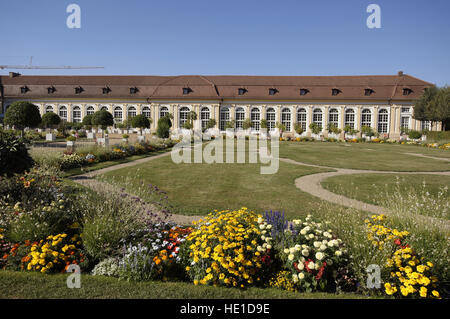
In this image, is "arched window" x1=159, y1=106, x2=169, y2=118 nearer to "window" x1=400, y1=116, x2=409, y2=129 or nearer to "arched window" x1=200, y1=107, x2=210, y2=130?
"arched window" x1=200, y1=107, x2=210, y2=130

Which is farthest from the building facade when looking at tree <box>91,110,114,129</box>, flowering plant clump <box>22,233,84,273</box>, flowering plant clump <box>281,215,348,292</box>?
flowering plant clump <box>281,215,348,292</box>

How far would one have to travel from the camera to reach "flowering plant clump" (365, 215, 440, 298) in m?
3.25

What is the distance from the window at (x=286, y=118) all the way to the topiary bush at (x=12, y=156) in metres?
40.7

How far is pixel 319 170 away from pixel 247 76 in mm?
37535

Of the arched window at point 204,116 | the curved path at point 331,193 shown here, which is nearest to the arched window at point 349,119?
the arched window at point 204,116

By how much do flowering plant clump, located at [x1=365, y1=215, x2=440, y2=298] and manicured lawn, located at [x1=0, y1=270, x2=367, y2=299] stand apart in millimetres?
464

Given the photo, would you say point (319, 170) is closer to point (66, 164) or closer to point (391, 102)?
point (66, 164)

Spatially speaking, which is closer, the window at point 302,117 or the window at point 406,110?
the window at point 406,110

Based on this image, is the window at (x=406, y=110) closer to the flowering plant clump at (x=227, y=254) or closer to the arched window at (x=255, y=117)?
the arched window at (x=255, y=117)

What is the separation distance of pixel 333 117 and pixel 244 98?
1357 centimetres

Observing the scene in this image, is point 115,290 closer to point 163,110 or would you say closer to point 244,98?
point 244,98

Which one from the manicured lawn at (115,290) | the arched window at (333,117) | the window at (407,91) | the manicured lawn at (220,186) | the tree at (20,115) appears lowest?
the manicured lawn at (115,290)

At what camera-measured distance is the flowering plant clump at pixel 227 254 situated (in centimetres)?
358
